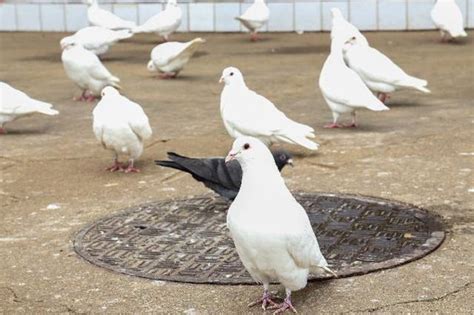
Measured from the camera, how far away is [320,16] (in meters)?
14.6

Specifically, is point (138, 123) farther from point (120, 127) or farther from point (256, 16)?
point (256, 16)

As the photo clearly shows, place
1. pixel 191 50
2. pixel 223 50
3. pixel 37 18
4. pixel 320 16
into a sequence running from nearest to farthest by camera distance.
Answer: pixel 191 50 → pixel 223 50 → pixel 320 16 → pixel 37 18

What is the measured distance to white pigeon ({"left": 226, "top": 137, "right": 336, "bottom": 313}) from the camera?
3.50m

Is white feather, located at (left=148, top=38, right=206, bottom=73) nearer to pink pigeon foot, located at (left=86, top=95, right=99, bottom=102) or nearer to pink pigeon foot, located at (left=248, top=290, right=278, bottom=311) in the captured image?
pink pigeon foot, located at (left=86, top=95, right=99, bottom=102)

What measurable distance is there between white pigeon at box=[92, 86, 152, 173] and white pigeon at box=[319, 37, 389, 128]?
1.77 meters

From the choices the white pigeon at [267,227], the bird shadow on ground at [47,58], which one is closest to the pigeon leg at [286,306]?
the white pigeon at [267,227]

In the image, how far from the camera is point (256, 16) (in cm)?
1385

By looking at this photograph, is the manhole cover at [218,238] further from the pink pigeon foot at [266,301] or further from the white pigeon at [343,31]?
the white pigeon at [343,31]

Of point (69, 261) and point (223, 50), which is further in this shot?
point (223, 50)

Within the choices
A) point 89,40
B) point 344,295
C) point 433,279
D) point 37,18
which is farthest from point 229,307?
point 37,18

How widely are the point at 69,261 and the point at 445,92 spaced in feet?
18.3

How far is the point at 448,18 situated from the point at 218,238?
887 cm

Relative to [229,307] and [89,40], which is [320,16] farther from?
[229,307]

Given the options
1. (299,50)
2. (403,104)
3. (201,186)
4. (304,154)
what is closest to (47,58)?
(299,50)
